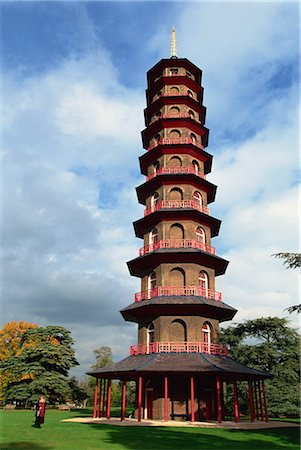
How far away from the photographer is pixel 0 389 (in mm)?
42188

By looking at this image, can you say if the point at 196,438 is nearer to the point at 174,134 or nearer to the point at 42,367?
the point at 174,134

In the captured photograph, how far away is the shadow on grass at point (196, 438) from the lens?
13.5 meters

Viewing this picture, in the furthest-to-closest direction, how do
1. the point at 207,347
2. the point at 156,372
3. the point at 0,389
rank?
the point at 0,389, the point at 207,347, the point at 156,372

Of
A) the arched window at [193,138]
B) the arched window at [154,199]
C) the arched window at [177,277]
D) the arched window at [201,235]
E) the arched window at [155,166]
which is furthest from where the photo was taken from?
the arched window at [193,138]

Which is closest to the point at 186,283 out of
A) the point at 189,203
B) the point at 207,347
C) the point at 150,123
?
the point at 207,347

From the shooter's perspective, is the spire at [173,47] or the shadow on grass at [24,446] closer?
the shadow on grass at [24,446]

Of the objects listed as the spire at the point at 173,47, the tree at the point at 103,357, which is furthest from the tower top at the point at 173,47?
the tree at the point at 103,357

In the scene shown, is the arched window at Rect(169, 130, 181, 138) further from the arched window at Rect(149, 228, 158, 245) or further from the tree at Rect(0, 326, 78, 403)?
the tree at Rect(0, 326, 78, 403)

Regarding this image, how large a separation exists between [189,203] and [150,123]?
30.3ft

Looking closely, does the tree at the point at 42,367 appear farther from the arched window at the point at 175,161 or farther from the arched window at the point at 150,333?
the arched window at the point at 175,161

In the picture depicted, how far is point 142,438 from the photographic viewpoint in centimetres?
1511

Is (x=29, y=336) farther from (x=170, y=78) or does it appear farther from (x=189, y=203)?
(x=170, y=78)

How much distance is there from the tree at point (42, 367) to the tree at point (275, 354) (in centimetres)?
1758

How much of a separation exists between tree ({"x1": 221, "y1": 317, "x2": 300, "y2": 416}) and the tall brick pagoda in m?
8.31
